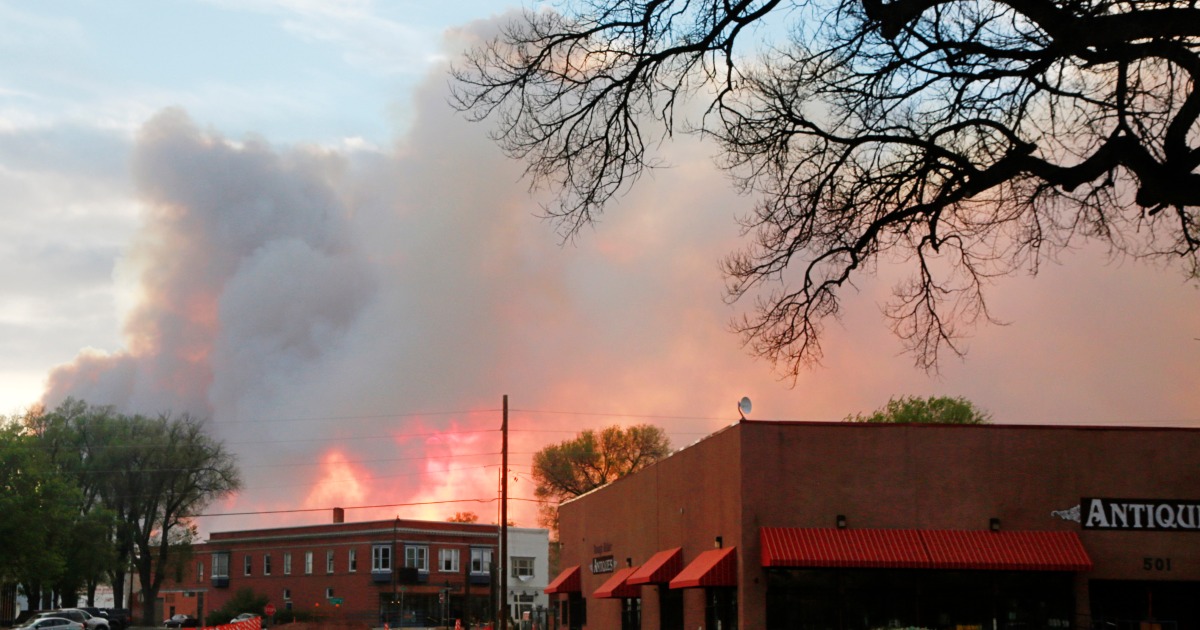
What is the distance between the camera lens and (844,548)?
2545cm

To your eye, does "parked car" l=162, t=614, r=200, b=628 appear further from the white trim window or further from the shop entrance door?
the shop entrance door

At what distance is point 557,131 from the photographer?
11.6m

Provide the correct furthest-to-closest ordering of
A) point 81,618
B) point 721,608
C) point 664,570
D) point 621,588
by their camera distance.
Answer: point 81,618, point 621,588, point 664,570, point 721,608

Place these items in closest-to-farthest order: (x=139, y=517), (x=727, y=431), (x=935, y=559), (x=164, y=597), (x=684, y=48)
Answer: (x=684, y=48)
(x=935, y=559)
(x=727, y=431)
(x=139, y=517)
(x=164, y=597)

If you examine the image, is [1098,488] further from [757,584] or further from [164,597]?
[164,597]

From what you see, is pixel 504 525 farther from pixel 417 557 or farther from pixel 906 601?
pixel 417 557

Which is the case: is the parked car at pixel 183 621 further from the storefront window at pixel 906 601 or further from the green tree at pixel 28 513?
the storefront window at pixel 906 601

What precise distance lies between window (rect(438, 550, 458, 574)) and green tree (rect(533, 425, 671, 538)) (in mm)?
9101

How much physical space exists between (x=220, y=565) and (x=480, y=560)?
71.7 feet

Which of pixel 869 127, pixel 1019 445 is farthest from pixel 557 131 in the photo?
pixel 1019 445

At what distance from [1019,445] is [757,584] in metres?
6.12

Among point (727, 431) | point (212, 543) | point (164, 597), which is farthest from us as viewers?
point (164, 597)

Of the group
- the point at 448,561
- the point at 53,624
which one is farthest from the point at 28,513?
the point at 448,561

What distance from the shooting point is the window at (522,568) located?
3730 inches
